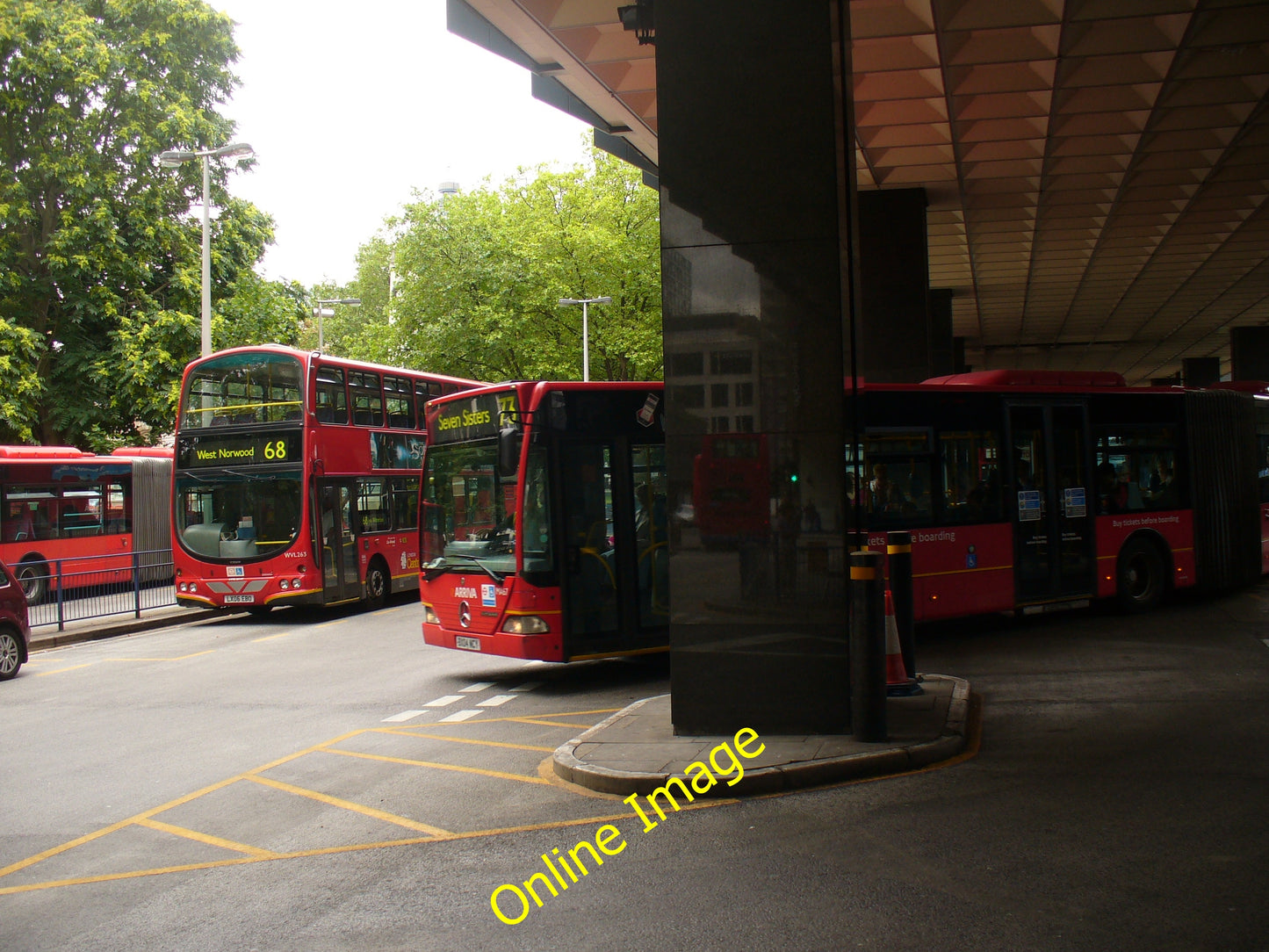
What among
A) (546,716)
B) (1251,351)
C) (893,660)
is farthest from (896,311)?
(1251,351)

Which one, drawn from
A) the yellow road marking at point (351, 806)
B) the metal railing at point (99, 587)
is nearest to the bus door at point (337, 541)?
the metal railing at point (99, 587)

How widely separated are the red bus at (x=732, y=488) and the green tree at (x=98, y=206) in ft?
74.4

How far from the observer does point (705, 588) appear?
7.58 meters

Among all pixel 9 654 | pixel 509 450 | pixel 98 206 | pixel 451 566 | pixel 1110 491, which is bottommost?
pixel 9 654

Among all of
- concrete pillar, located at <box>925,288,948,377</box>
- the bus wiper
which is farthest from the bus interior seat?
concrete pillar, located at <box>925,288,948,377</box>

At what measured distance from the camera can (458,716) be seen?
31.6ft

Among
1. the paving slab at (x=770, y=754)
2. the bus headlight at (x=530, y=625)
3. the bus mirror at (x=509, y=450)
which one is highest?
the bus mirror at (x=509, y=450)

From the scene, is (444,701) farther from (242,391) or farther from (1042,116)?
(1042,116)

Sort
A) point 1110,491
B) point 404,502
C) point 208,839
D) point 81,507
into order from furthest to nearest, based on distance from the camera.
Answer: point 81,507, point 404,502, point 1110,491, point 208,839

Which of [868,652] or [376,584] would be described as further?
[376,584]

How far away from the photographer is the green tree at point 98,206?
85.0ft

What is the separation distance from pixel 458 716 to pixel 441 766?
6.54ft

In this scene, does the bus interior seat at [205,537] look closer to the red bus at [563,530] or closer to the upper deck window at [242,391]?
the upper deck window at [242,391]

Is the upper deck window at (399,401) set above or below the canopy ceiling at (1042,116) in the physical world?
below
